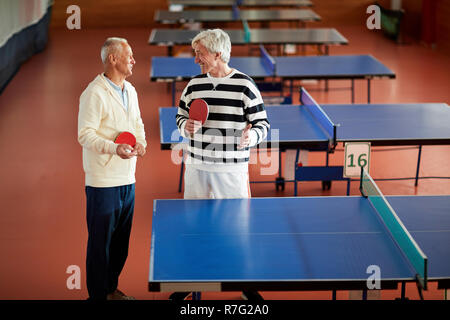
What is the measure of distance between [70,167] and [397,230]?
14.0 feet

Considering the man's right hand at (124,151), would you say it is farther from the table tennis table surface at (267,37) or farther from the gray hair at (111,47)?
the table tennis table surface at (267,37)

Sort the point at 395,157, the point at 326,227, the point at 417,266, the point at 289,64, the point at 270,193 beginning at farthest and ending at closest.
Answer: the point at 289,64
the point at 395,157
the point at 270,193
the point at 326,227
the point at 417,266

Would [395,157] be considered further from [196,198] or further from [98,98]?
[98,98]

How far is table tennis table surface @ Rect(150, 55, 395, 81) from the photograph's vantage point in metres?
7.89

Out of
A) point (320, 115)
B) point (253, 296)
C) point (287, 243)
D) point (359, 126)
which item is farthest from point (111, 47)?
point (359, 126)

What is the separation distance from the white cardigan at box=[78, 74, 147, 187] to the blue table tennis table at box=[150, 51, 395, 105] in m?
3.98

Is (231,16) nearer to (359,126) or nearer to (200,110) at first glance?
(359,126)

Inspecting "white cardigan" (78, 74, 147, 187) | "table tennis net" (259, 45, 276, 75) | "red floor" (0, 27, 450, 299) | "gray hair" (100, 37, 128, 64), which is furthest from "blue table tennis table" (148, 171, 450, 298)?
"table tennis net" (259, 45, 276, 75)

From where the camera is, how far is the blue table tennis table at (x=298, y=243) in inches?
126

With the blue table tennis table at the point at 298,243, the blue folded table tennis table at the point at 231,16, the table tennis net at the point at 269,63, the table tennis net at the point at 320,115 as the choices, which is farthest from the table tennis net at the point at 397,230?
the blue folded table tennis table at the point at 231,16
